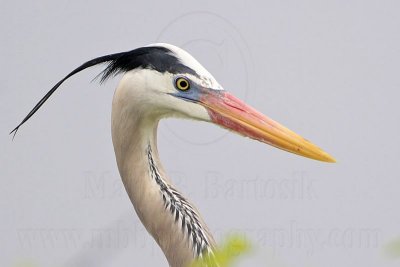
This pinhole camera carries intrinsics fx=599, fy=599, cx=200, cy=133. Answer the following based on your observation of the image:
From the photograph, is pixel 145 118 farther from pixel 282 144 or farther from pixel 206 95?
pixel 282 144

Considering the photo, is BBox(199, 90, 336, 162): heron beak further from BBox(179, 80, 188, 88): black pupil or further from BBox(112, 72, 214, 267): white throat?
BBox(112, 72, 214, 267): white throat

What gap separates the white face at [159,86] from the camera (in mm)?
1908

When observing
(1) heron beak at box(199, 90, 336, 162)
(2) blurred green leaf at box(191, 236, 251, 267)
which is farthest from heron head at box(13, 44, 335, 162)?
(2) blurred green leaf at box(191, 236, 251, 267)

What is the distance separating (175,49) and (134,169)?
408 millimetres

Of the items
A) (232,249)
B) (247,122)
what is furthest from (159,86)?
(232,249)

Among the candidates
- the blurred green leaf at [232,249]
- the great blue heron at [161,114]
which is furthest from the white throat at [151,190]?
the blurred green leaf at [232,249]

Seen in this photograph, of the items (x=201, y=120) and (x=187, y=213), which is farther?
(x=201, y=120)

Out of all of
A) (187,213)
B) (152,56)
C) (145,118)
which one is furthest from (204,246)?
(152,56)

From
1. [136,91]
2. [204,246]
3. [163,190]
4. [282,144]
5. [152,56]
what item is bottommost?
[204,246]

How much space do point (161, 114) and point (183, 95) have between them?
0.10m

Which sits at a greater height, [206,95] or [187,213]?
[206,95]

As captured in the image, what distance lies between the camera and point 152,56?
75.5 inches

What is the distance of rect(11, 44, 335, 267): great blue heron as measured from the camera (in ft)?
6.22

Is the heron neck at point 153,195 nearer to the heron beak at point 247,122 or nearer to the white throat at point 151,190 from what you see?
the white throat at point 151,190
